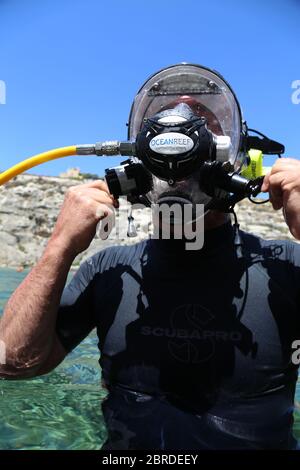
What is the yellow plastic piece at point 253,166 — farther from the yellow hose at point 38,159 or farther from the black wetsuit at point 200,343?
the yellow hose at point 38,159

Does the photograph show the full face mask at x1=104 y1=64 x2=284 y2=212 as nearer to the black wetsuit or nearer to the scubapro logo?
the scubapro logo

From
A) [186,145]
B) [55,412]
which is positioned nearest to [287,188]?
[186,145]

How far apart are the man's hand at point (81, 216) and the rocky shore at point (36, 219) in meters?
15.6

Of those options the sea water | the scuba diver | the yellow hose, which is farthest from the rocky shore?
the scuba diver

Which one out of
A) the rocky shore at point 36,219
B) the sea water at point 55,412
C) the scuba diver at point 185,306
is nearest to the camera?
the scuba diver at point 185,306

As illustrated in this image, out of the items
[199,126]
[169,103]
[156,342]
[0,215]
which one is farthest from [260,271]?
[0,215]

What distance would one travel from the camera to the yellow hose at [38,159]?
72.4 inches

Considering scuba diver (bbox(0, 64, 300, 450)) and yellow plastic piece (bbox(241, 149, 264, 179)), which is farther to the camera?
yellow plastic piece (bbox(241, 149, 264, 179))

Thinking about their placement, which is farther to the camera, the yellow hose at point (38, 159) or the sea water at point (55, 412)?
the sea water at point (55, 412)

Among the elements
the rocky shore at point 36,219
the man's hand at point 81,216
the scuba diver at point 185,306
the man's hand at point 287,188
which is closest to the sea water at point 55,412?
the scuba diver at point 185,306

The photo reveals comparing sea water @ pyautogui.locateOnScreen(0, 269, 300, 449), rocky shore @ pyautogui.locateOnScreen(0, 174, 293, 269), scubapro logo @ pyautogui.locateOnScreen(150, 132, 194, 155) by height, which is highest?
rocky shore @ pyautogui.locateOnScreen(0, 174, 293, 269)

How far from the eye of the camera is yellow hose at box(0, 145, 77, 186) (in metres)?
1.84
